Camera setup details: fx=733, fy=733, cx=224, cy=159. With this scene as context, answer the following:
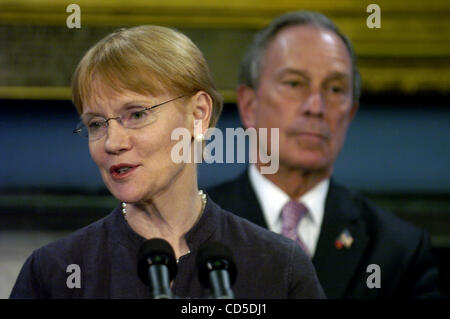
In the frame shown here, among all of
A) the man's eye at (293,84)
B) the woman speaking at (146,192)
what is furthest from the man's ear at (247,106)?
the woman speaking at (146,192)

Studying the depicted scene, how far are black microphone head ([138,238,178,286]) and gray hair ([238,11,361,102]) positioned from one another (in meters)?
1.40

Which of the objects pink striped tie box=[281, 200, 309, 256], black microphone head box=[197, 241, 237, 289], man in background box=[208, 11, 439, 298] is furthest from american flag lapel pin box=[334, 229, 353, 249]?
black microphone head box=[197, 241, 237, 289]

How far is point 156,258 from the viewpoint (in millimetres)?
1339

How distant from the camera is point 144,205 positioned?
1.76 meters

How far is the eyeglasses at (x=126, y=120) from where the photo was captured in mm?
1701

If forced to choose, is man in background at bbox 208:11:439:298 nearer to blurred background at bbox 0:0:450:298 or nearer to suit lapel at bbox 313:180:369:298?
suit lapel at bbox 313:180:369:298

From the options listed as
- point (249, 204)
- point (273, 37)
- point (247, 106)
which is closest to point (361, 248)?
point (249, 204)

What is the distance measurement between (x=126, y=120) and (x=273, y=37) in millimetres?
1037

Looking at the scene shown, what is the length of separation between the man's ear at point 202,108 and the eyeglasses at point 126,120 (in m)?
0.06

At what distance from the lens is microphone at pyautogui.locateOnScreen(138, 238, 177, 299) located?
1289mm
